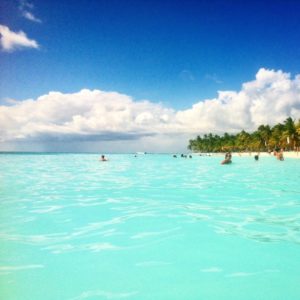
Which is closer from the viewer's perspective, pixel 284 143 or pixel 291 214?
pixel 291 214

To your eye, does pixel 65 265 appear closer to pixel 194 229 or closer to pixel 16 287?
pixel 16 287

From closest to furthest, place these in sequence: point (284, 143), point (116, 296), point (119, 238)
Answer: point (116, 296) → point (119, 238) → point (284, 143)

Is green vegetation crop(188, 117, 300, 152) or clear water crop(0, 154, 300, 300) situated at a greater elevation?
green vegetation crop(188, 117, 300, 152)

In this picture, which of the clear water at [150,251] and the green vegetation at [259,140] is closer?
the clear water at [150,251]

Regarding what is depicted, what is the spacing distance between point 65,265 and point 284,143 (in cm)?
9958

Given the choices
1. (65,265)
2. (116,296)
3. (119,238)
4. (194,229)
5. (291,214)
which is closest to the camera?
(116,296)

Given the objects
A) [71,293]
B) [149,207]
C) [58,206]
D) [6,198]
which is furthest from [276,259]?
[6,198]

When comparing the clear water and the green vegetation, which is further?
the green vegetation

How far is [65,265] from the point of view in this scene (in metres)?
5.51

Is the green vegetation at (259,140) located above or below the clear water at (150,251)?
above

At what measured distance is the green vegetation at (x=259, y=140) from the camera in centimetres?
8525

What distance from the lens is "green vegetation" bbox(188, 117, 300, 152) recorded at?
8525 centimetres

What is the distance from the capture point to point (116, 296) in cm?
448

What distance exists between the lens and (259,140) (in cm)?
11019
